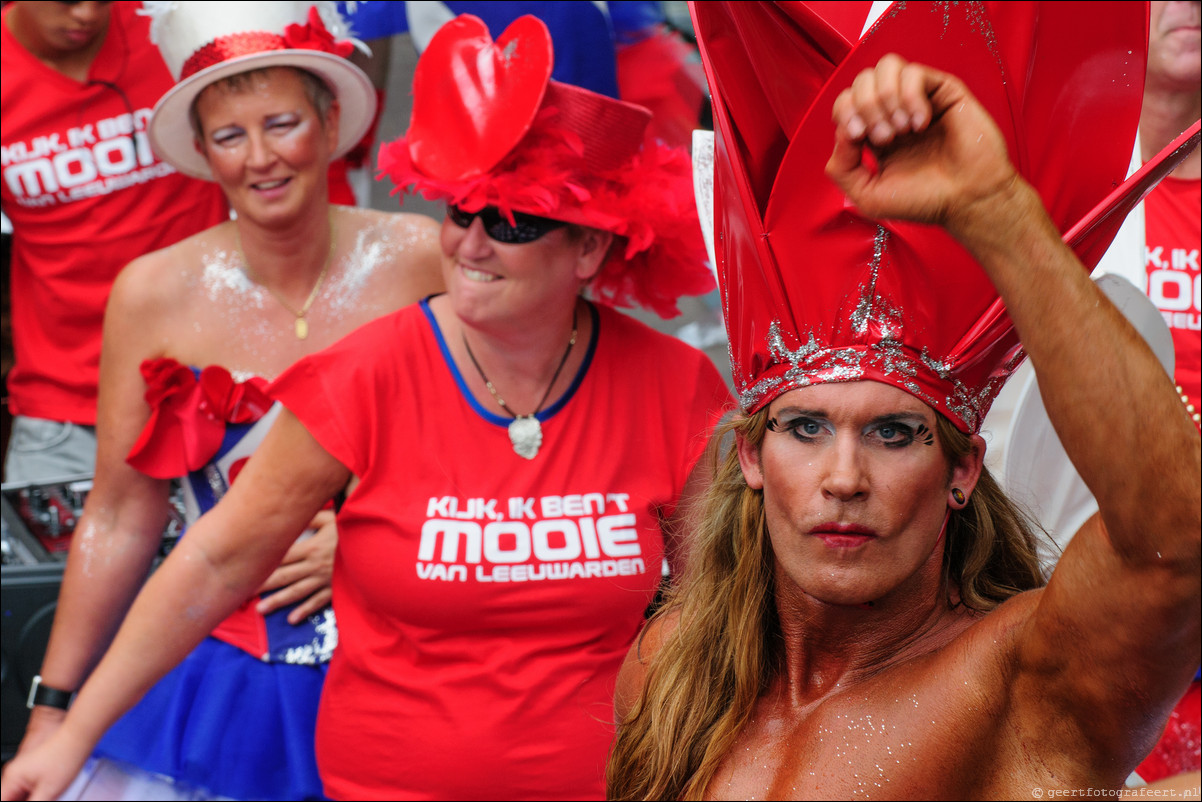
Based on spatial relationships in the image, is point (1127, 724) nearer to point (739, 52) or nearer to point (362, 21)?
point (739, 52)

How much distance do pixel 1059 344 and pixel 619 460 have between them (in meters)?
1.35

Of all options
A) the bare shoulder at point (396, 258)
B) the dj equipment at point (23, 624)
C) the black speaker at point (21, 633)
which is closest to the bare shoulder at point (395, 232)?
the bare shoulder at point (396, 258)

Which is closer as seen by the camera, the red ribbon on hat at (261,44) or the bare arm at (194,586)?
the bare arm at (194,586)

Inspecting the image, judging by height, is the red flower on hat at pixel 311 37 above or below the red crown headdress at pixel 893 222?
above

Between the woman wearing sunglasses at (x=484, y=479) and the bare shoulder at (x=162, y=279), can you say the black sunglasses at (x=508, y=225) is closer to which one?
the woman wearing sunglasses at (x=484, y=479)

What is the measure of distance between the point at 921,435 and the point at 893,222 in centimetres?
26

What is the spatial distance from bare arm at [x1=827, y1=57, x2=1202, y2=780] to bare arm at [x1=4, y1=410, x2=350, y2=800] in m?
1.47

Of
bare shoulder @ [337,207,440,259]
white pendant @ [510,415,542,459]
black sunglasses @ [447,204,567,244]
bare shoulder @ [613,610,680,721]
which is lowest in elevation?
bare shoulder @ [613,610,680,721]

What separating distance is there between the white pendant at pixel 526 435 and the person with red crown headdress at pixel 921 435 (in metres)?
0.67

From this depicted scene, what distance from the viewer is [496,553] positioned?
7.62 ft

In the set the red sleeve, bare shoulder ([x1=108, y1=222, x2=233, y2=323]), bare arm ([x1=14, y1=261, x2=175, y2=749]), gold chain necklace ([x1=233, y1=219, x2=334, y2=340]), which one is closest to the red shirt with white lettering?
the red sleeve

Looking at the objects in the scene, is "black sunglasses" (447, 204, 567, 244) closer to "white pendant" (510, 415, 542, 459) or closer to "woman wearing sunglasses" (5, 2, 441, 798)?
"white pendant" (510, 415, 542, 459)

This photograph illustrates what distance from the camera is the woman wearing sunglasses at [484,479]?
2.33 meters

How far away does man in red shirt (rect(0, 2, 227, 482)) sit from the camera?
11.6ft
